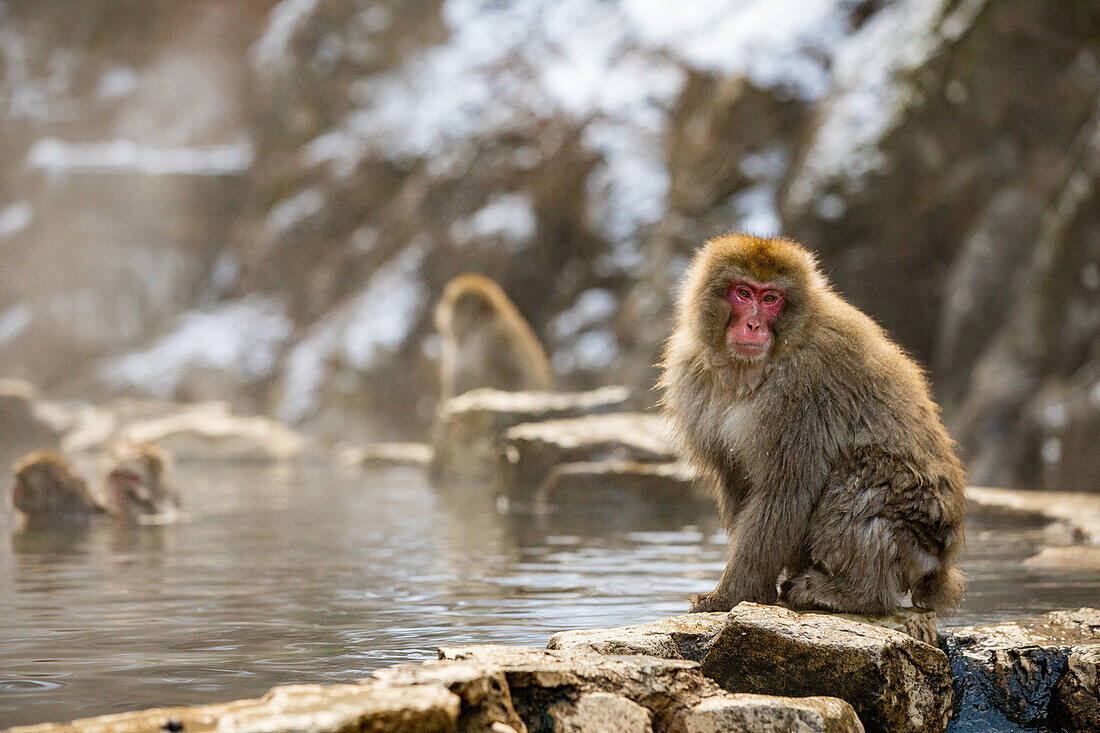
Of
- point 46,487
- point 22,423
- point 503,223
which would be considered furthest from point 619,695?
point 22,423

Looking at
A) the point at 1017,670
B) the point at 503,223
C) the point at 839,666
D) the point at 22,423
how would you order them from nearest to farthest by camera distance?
the point at 839,666 → the point at 1017,670 → the point at 22,423 → the point at 503,223

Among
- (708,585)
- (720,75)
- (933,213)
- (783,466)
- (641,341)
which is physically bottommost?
(708,585)

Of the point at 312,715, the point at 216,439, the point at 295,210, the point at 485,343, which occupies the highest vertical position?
the point at 295,210

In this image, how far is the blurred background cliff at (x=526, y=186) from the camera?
9.53 metres

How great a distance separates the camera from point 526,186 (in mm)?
14875

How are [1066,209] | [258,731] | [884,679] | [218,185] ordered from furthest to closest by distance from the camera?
[218,185]
[1066,209]
[884,679]
[258,731]

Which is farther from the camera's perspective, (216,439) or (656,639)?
(216,439)

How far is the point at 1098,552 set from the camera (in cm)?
475

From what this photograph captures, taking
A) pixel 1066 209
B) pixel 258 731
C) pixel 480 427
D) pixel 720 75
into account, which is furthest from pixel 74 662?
pixel 720 75

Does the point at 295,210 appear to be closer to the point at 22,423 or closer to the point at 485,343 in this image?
the point at 22,423

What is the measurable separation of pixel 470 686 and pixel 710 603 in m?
1.18

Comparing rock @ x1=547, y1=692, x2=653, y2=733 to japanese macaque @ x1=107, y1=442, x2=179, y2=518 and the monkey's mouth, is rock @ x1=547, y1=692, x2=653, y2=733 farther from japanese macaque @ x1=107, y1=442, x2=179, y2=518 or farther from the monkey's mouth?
japanese macaque @ x1=107, y1=442, x2=179, y2=518

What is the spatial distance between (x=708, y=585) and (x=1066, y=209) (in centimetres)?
541

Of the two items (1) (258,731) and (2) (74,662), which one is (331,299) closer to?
(2) (74,662)
